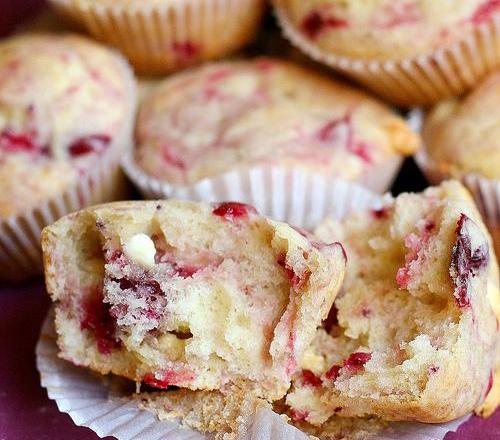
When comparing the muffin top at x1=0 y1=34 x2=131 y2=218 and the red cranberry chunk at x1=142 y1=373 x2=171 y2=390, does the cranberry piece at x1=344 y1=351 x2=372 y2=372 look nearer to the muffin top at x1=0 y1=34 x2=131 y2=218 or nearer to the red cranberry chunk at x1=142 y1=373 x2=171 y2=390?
the red cranberry chunk at x1=142 y1=373 x2=171 y2=390

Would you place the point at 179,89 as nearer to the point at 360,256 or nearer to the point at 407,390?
the point at 360,256

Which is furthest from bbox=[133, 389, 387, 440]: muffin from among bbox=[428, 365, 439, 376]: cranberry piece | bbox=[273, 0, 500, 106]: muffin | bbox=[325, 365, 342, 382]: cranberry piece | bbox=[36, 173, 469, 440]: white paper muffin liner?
bbox=[273, 0, 500, 106]: muffin

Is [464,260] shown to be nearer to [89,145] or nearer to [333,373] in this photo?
[333,373]

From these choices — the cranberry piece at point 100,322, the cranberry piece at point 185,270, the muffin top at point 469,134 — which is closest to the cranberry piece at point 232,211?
the cranberry piece at point 185,270

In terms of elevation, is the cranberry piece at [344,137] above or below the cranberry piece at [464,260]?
below

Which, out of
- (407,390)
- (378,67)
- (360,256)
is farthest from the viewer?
(378,67)

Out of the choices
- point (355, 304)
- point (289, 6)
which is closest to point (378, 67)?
point (289, 6)

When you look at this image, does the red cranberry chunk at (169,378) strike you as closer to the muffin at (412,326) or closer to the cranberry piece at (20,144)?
the muffin at (412,326)
